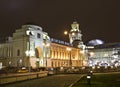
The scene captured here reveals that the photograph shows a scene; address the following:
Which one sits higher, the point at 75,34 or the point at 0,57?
the point at 75,34

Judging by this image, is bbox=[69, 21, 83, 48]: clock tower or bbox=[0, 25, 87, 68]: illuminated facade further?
bbox=[69, 21, 83, 48]: clock tower

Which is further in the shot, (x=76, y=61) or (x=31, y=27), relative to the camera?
(x=76, y=61)

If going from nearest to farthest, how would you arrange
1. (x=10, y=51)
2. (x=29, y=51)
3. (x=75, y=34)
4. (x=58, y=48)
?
(x=29, y=51), (x=10, y=51), (x=58, y=48), (x=75, y=34)

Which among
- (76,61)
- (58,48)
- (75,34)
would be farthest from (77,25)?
(58,48)

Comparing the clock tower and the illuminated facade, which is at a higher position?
the clock tower

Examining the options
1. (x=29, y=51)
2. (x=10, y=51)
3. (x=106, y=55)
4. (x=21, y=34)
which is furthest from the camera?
(x=106, y=55)

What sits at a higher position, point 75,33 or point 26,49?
point 75,33

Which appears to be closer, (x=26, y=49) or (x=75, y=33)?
(x=26, y=49)

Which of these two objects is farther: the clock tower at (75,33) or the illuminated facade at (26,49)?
the clock tower at (75,33)

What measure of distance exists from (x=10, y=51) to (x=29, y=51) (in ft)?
55.5

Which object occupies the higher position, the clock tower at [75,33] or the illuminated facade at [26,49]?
the clock tower at [75,33]

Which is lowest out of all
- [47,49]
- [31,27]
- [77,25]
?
[47,49]

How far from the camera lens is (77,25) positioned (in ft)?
548

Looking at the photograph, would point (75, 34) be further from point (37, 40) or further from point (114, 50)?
point (37, 40)
